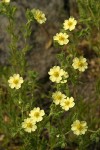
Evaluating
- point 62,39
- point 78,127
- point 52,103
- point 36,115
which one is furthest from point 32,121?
point 62,39

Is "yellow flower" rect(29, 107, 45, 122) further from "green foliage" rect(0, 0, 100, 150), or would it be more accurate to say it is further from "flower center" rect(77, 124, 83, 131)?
"flower center" rect(77, 124, 83, 131)

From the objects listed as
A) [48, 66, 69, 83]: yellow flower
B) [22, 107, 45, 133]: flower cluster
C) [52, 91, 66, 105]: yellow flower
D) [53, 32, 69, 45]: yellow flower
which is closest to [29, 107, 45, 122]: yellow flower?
[22, 107, 45, 133]: flower cluster

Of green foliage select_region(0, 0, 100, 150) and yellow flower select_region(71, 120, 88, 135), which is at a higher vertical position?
green foliage select_region(0, 0, 100, 150)

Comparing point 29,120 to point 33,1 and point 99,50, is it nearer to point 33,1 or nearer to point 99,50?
point 99,50

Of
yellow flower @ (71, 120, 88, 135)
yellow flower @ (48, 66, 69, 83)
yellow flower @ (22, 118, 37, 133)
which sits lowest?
yellow flower @ (22, 118, 37, 133)

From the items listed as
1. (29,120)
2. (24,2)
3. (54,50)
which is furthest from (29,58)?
(29,120)

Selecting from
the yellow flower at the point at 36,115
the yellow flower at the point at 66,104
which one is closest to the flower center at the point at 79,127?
the yellow flower at the point at 66,104

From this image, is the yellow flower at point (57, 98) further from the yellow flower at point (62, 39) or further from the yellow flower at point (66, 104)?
the yellow flower at point (62, 39)

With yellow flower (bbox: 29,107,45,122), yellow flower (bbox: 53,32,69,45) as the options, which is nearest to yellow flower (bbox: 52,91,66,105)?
yellow flower (bbox: 29,107,45,122)

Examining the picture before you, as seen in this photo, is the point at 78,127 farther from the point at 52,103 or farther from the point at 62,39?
the point at 62,39

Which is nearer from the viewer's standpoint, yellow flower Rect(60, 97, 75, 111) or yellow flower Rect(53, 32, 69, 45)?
yellow flower Rect(60, 97, 75, 111)

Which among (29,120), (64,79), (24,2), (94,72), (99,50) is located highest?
(24,2)
